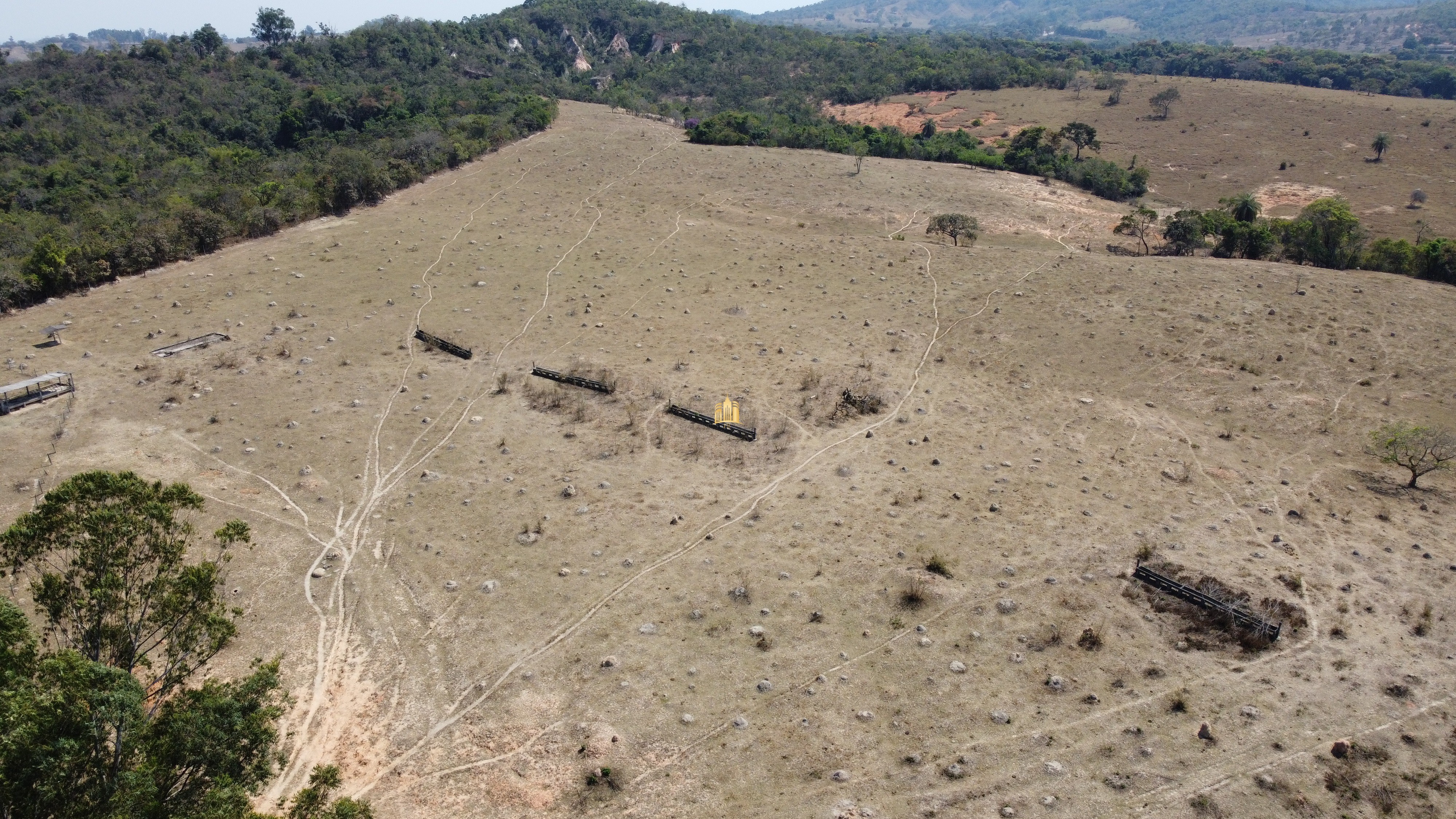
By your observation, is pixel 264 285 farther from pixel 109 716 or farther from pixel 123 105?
pixel 123 105

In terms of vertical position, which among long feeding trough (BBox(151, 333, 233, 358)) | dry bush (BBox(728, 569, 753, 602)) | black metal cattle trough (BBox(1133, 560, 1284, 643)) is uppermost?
long feeding trough (BBox(151, 333, 233, 358))

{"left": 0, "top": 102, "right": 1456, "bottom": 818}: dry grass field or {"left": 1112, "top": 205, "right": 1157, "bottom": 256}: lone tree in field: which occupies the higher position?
{"left": 1112, "top": 205, "right": 1157, "bottom": 256}: lone tree in field

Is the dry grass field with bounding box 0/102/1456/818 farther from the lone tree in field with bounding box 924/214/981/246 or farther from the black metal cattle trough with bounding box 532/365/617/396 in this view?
the lone tree in field with bounding box 924/214/981/246

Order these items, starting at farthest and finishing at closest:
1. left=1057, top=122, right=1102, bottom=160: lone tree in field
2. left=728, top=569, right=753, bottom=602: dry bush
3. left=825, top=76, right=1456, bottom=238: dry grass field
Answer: left=1057, top=122, right=1102, bottom=160: lone tree in field → left=825, top=76, right=1456, bottom=238: dry grass field → left=728, top=569, right=753, bottom=602: dry bush

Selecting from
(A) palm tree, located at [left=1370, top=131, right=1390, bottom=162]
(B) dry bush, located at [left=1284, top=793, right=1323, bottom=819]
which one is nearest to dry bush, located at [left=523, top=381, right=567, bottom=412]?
(B) dry bush, located at [left=1284, top=793, right=1323, bottom=819]

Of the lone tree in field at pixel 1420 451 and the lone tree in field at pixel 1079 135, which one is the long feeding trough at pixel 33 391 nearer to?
the lone tree in field at pixel 1420 451

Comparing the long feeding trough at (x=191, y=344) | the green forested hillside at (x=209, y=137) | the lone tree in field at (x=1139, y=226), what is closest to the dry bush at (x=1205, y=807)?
the long feeding trough at (x=191, y=344)
